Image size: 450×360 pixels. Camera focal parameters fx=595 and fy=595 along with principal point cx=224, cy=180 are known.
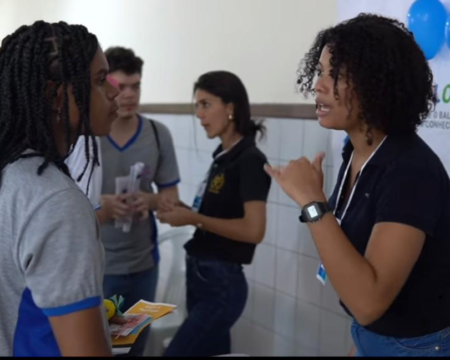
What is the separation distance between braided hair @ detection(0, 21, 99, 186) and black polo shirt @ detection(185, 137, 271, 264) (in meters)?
1.09

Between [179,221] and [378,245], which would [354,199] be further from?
[179,221]

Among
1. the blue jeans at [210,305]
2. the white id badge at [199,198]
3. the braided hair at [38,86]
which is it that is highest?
the braided hair at [38,86]

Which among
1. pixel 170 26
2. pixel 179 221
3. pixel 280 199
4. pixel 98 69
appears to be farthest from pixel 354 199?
pixel 170 26

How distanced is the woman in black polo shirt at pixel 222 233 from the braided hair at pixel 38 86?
43.3 inches

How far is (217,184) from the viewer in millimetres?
2109

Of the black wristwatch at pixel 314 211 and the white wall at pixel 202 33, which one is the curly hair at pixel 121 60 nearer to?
the white wall at pixel 202 33

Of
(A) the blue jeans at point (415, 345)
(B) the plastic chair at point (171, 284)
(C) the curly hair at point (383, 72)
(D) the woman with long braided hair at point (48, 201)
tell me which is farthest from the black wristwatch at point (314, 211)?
(B) the plastic chair at point (171, 284)

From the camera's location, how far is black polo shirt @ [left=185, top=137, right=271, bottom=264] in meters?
2.03

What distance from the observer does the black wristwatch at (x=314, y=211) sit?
1.14 m

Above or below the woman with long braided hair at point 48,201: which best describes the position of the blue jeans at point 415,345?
below

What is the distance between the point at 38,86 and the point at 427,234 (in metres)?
0.74

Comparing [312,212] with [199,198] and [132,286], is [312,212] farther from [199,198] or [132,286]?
[132,286]

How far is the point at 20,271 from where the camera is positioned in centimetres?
89

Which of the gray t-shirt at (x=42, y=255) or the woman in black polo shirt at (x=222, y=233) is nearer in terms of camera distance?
the gray t-shirt at (x=42, y=255)
